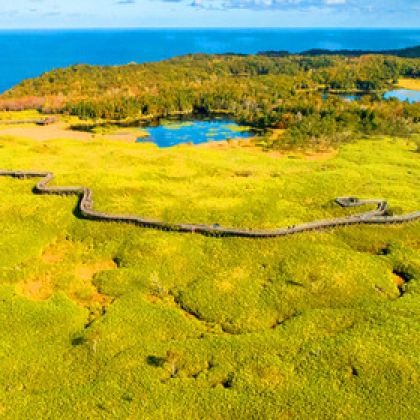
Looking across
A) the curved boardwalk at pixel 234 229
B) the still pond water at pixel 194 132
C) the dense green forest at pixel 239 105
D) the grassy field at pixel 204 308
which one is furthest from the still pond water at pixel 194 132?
the curved boardwalk at pixel 234 229

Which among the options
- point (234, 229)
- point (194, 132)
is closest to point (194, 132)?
point (194, 132)

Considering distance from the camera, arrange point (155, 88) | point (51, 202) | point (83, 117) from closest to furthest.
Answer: point (51, 202) < point (83, 117) < point (155, 88)

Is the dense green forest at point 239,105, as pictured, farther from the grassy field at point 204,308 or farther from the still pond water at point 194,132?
the grassy field at point 204,308

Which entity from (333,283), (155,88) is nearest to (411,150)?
(333,283)

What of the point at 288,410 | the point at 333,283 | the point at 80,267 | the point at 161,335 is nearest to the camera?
the point at 288,410

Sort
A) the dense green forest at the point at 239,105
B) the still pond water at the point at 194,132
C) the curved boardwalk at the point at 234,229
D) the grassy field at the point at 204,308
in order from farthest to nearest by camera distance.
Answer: the still pond water at the point at 194,132
the dense green forest at the point at 239,105
the curved boardwalk at the point at 234,229
the grassy field at the point at 204,308

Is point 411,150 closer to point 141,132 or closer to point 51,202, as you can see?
point 141,132

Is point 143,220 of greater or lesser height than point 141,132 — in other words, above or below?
above

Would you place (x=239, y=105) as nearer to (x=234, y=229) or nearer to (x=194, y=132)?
(x=194, y=132)

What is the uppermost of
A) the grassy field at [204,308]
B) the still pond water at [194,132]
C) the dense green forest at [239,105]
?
the grassy field at [204,308]
